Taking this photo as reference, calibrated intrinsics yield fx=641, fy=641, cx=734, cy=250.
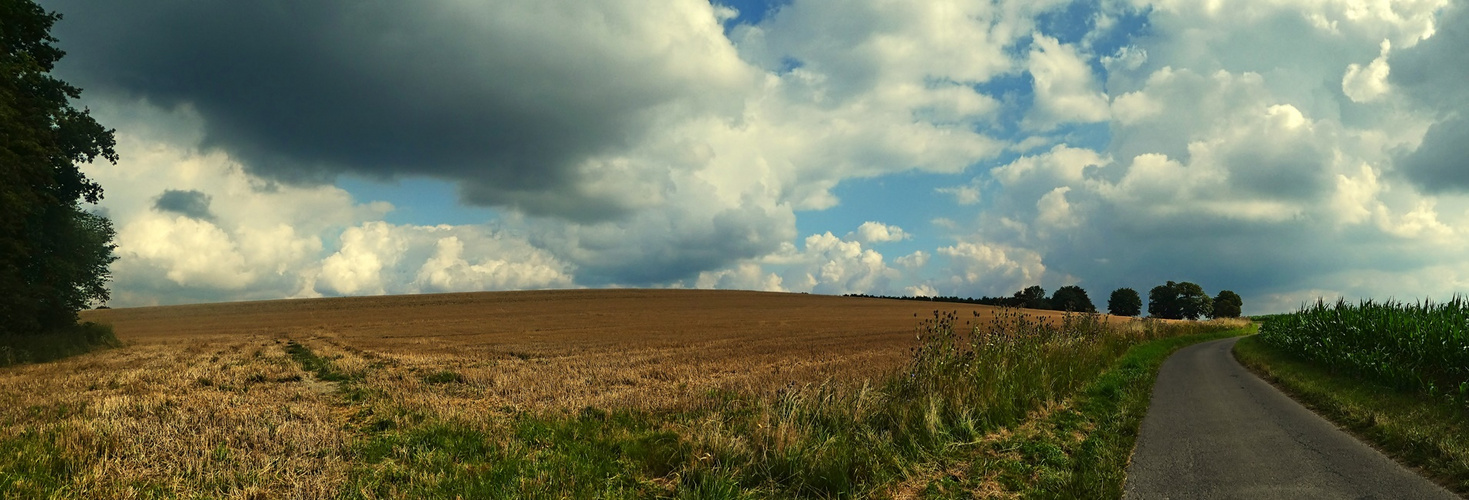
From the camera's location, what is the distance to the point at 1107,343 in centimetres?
2864

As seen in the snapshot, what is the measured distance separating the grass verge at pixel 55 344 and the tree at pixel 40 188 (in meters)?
0.60

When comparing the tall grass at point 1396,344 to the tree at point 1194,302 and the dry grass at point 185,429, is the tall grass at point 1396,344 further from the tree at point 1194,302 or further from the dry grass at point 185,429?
the tree at point 1194,302

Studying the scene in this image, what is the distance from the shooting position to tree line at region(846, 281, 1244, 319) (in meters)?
134

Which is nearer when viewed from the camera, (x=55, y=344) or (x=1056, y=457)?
(x=1056, y=457)

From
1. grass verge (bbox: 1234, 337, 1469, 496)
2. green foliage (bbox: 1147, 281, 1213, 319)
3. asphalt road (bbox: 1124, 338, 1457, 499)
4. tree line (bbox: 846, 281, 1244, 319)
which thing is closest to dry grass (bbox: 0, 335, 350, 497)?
asphalt road (bbox: 1124, 338, 1457, 499)

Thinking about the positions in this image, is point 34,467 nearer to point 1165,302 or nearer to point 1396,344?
point 1396,344

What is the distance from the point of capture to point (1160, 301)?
456 ft

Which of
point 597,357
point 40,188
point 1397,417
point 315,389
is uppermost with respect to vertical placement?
point 40,188

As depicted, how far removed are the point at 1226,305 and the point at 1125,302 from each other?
19.6 m

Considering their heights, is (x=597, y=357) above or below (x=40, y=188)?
below

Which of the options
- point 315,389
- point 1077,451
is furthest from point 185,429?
point 1077,451

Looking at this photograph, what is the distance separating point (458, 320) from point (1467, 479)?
2506 inches

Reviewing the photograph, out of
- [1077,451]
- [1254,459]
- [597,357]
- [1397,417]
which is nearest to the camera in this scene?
[1254,459]

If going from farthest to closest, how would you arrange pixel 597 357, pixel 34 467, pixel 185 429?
pixel 597 357, pixel 185 429, pixel 34 467
